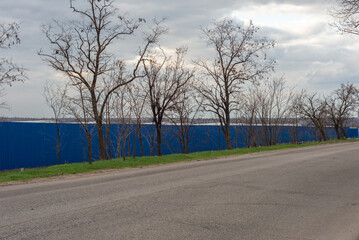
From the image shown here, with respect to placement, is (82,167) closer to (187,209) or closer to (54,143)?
(187,209)

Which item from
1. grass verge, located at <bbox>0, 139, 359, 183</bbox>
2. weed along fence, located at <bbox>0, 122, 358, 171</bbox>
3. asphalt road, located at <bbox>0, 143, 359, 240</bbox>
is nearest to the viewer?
asphalt road, located at <bbox>0, 143, 359, 240</bbox>

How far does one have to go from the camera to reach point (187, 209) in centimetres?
734

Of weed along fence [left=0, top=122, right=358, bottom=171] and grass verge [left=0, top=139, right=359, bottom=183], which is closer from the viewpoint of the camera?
grass verge [left=0, top=139, right=359, bottom=183]

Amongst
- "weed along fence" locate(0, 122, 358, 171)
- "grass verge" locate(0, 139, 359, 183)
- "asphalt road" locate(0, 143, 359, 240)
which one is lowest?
"asphalt road" locate(0, 143, 359, 240)

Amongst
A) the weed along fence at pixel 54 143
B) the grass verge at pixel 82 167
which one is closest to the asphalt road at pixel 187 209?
the grass verge at pixel 82 167

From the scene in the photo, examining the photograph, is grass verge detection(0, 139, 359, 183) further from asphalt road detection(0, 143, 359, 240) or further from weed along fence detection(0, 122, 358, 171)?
asphalt road detection(0, 143, 359, 240)

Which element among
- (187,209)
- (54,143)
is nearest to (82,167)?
(187,209)

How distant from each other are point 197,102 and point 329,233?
1256 inches

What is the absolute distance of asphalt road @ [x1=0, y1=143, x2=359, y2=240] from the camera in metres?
5.91

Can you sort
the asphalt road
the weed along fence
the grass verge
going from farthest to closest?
the weed along fence → the grass verge → the asphalt road

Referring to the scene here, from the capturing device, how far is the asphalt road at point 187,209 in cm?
591

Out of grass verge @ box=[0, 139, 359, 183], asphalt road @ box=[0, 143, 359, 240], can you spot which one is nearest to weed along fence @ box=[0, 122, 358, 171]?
grass verge @ box=[0, 139, 359, 183]

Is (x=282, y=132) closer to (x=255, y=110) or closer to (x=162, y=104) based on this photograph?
(x=255, y=110)

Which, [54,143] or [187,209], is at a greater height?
[54,143]
